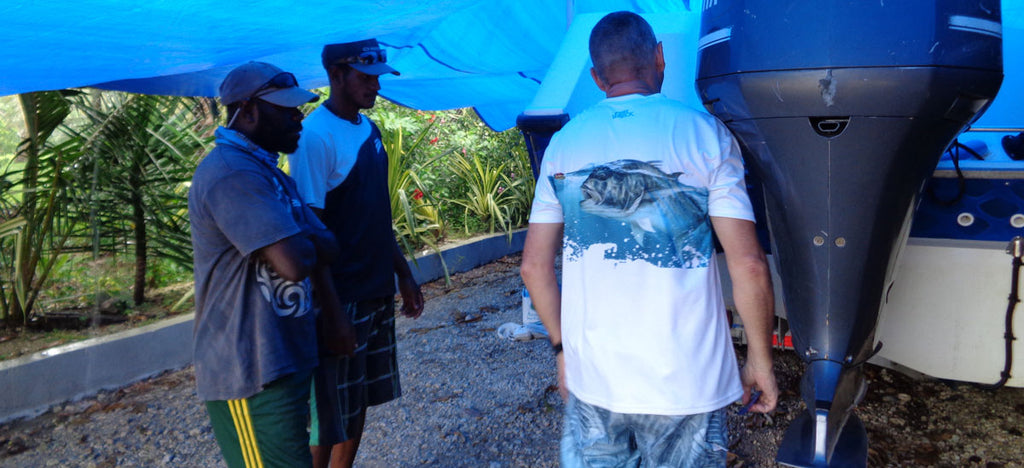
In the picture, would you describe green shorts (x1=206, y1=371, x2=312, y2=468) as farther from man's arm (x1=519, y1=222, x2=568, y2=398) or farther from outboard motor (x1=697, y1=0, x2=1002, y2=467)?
outboard motor (x1=697, y1=0, x2=1002, y2=467)

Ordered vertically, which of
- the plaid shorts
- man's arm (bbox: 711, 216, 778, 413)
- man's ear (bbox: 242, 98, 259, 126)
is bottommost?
the plaid shorts

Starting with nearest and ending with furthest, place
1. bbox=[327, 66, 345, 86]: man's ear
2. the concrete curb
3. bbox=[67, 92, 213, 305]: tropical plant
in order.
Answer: bbox=[327, 66, 345, 86]: man's ear
the concrete curb
bbox=[67, 92, 213, 305]: tropical plant

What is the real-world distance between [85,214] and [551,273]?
362 centimetres

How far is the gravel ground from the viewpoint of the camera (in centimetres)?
306

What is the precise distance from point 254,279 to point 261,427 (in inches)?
14.3

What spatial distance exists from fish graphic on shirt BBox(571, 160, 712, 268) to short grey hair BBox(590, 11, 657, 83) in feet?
0.78

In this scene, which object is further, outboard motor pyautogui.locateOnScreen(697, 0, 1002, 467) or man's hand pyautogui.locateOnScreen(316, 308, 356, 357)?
man's hand pyautogui.locateOnScreen(316, 308, 356, 357)

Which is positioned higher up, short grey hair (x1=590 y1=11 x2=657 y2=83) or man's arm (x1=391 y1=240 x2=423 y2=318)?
short grey hair (x1=590 y1=11 x2=657 y2=83)

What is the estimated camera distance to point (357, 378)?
7.97 ft

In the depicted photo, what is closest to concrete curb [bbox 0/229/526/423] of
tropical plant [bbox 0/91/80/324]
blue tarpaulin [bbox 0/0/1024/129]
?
tropical plant [bbox 0/91/80/324]

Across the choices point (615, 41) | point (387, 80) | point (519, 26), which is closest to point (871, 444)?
point (615, 41)

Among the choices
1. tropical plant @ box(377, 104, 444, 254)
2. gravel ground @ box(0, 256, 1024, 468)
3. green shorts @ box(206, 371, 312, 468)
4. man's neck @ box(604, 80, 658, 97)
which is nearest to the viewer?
man's neck @ box(604, 80, 658, 97)

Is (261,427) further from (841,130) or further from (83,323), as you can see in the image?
(83,323)

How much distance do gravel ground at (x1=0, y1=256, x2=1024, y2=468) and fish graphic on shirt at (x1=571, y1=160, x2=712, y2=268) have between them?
163 cm
